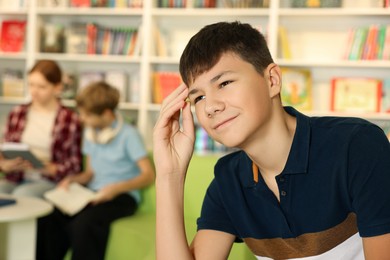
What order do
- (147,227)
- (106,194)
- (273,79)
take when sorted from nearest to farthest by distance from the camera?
(273,79)
(147,227)
(106,194)

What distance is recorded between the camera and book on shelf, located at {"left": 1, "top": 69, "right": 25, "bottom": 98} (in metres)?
5.15

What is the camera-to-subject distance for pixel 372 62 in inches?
173

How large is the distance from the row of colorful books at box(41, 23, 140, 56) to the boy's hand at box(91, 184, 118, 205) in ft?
5.81

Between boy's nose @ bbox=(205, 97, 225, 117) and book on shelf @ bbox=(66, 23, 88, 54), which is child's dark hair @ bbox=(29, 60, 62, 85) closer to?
book on shelf @ bbox=(66, 23, 88, 54)

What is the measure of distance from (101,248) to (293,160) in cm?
194

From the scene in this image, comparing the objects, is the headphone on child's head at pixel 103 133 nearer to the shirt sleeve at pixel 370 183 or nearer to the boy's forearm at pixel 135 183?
the boy's forearm at pixel 135 183

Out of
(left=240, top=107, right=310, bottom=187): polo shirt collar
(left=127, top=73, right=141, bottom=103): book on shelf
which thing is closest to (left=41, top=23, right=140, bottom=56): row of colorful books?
(left=127, top=73, right=141, bottom=103): book on shelf

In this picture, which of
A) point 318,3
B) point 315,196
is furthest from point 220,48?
point 318,3

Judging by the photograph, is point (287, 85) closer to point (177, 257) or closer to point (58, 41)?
point (58, 41)

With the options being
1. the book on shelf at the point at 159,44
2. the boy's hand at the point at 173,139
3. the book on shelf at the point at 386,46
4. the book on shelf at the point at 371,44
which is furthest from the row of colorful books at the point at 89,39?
the boy's hand at the point at 173,139

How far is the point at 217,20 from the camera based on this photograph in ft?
16.1

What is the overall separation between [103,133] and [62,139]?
1.55ft

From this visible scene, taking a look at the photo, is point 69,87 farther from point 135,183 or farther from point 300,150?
point 300,150

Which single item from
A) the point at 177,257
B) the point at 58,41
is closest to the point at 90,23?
the point at 58,41
